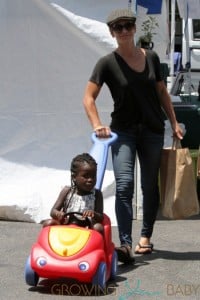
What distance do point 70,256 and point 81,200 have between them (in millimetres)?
496

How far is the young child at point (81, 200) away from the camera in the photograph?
16.3 ft

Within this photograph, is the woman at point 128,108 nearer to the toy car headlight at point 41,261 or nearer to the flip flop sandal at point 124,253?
the flip flop sandal at point 124,253

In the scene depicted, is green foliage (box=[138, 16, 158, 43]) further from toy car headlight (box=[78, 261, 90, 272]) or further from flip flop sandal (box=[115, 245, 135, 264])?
toy car headlight (box=[78, 261, 90, 272])

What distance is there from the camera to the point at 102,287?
4797 millimetres

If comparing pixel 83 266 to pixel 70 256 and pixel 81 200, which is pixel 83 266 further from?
pixel 81 200

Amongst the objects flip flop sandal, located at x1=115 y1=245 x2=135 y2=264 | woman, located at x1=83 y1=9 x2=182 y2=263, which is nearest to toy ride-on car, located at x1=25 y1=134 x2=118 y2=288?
flip flop sandal, located at x1=115 y1=245 x2=135 y2=264

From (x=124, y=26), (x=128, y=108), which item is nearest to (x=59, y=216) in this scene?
(x=128, y=108)

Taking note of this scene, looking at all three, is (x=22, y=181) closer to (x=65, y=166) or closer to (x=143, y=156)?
(x=65, y=166)

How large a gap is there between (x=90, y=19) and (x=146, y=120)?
1.79 metres

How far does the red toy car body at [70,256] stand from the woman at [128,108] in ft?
2.23

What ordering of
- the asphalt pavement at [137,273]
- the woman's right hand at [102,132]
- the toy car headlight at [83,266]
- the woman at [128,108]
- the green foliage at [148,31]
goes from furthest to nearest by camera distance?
the green foliage at [148,31] → the woman at [128,108] → the woman's right hand at [102,132] → the asphalt pavement at [137,273] → the toy car headlight at [83,266]

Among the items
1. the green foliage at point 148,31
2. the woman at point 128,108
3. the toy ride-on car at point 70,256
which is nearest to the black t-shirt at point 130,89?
the woman at point 128,108

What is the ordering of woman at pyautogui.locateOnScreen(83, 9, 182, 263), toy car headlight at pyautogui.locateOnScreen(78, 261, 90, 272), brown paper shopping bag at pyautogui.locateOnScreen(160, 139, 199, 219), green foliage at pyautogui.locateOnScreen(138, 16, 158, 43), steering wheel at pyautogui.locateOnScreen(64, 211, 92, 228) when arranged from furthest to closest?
1. green foliage at pyautogui.locateOnScreen(138, 16, 158, 43)
2. brown paper shopping bag at pyautogui.locateOnScreen(160, 139, 199, 219)
3. woman at pyautogui.locateOnScreen(83, 9, 182, 263)
4. steering wheel at pyautogui.locateOnScreen(64, 211, 92, 228)
5. toy car headlight at pyautogui.locateOnScreen(78, 261, 90, 272)

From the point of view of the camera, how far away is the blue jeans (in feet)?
17.9
